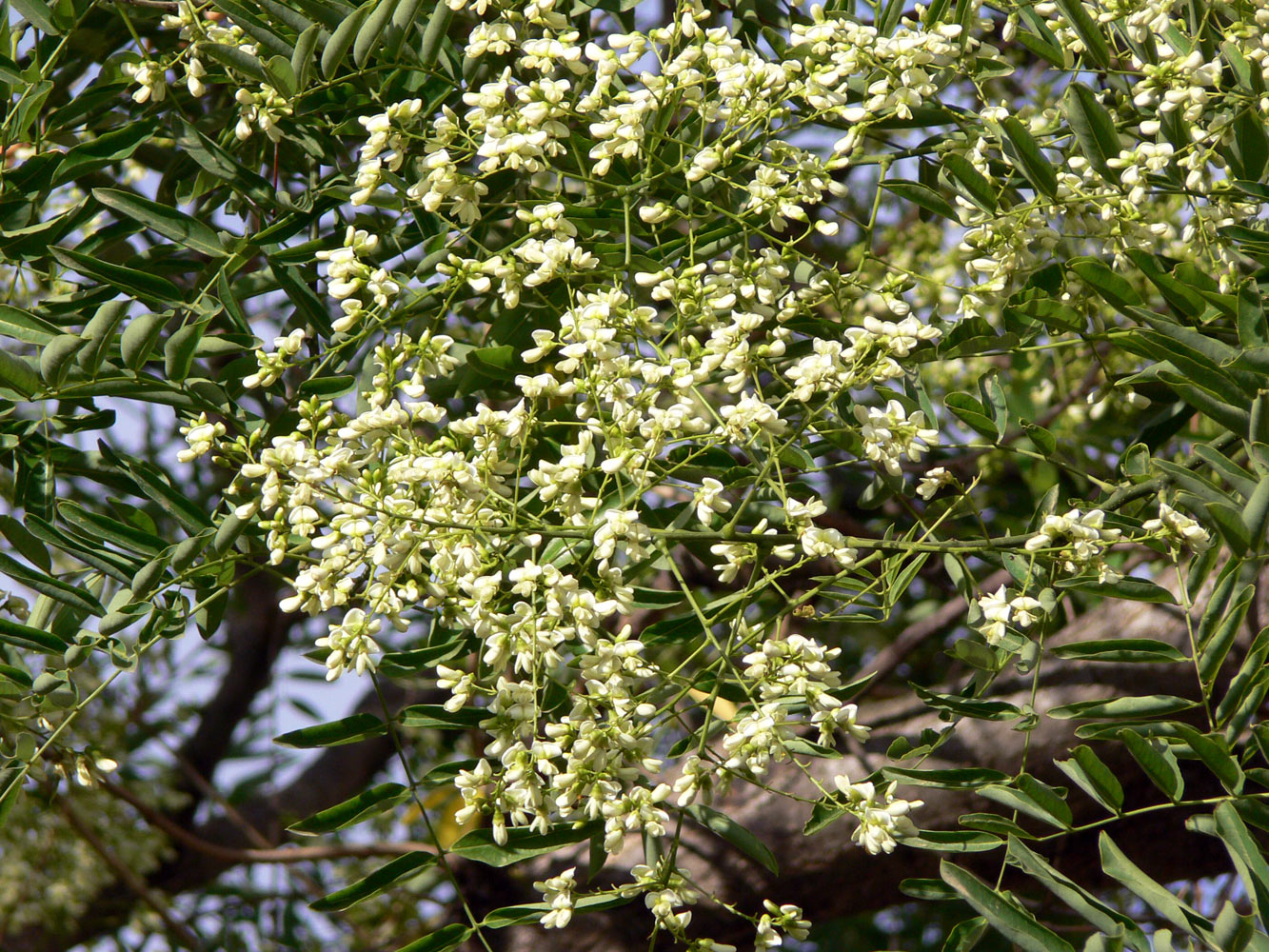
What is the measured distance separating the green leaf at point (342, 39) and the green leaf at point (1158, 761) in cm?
75

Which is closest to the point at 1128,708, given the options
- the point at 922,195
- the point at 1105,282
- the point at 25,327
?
the point at 1105,282

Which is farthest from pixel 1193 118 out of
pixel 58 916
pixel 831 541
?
pixel 58 916

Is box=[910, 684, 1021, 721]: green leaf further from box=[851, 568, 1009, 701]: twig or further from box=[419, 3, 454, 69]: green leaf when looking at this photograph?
box=[851, 568, 1009, 701]: twig

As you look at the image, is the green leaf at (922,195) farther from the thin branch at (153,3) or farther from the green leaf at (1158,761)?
the thin branch at (153,3)

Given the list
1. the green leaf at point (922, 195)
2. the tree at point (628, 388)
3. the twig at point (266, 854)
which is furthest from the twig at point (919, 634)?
the green leaf at point (922, 195)

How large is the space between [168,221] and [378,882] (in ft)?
1.89

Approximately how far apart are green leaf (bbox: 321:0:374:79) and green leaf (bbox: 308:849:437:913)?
0.62 metres

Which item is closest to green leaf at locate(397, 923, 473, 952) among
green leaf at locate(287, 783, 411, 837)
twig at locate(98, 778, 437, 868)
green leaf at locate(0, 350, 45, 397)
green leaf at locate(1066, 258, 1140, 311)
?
green leaf at locate(287, 783, 411, 837)

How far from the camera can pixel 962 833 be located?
91cm

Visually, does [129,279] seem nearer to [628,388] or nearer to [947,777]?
[628,388]

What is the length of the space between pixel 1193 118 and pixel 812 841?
92cm

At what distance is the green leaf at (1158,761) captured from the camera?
80 cm

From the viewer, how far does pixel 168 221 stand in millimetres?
994

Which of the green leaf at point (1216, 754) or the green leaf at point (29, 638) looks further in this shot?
the green leaf at point (29, 638)
